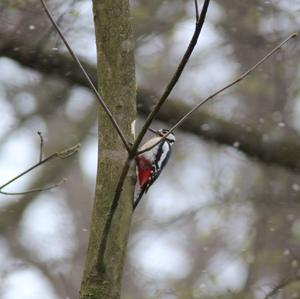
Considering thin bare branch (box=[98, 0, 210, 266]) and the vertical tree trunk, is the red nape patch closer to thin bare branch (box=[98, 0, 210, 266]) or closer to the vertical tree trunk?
the vertical tree trunk

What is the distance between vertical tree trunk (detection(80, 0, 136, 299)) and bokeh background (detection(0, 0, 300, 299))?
2.02 meters

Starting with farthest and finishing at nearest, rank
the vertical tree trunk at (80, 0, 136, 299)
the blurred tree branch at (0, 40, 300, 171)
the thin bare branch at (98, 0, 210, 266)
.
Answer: the blurred tree branch at (0, 40, 300, 171)
the vertical tree trunk at (80, 0, 136, 299)
the thin bare branch at (98, 0, 210, 266)

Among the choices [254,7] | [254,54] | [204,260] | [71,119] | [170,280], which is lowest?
[204,260]

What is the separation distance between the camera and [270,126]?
6254 millimetres

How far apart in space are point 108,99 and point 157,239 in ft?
12.7

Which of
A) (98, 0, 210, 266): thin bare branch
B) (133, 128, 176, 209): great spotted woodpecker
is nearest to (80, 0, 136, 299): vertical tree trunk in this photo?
(98, 0, 210, 266): thin bare branch

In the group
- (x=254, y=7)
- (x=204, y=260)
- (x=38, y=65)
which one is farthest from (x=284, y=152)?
(x=204, y=260)

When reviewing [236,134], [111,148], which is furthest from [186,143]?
[111,148]

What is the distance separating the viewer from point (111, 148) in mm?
2941

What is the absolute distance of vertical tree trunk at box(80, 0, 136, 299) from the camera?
2.74 metres

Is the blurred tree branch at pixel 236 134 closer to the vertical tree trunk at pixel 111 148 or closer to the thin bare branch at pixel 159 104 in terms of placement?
the vertical tree trunk at pixel 111 148

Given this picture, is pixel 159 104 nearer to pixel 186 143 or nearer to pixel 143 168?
pixel 143 168

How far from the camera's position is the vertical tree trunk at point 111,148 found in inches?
108

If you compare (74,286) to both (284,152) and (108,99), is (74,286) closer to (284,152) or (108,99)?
(284,152)
